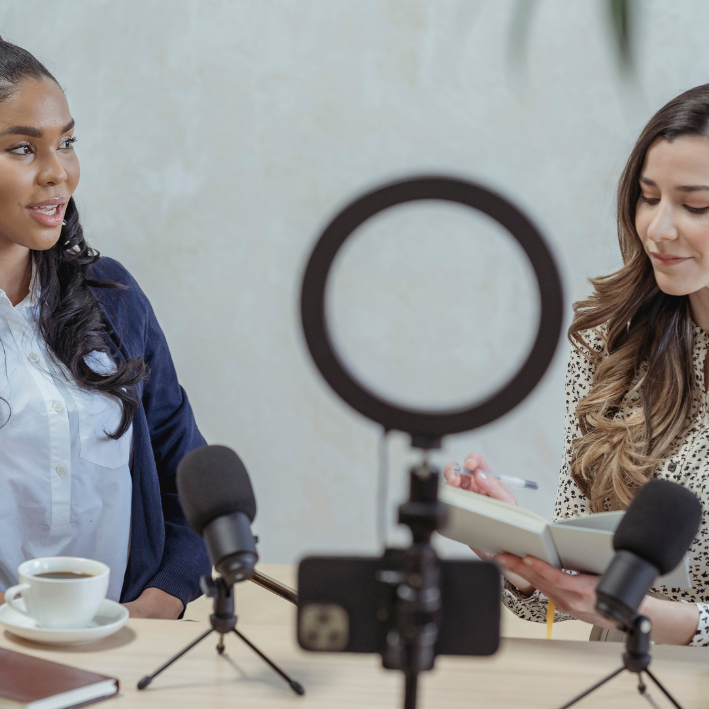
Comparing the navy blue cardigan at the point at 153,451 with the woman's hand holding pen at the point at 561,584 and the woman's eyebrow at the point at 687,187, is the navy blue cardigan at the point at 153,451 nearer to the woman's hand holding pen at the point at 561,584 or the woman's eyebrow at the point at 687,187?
the woman's hand holding pen at the point at 561,584

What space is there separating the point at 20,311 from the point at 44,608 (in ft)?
1.93

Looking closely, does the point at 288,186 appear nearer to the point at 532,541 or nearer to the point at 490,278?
the point at 532,541

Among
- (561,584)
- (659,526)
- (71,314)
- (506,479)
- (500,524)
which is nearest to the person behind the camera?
(659,526)

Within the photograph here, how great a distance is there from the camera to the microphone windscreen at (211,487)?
2.33 feet

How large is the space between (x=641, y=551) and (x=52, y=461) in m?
0.89

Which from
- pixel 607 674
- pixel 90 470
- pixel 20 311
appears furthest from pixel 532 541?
pixel 20 311

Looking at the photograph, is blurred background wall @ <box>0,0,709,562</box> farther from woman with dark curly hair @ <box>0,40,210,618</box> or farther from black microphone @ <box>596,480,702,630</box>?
black microphone @ <box>596,480,702,630</box>

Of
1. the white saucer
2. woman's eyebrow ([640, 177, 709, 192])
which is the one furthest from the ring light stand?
woman's eyebrow ([640, 177, 709, 192])

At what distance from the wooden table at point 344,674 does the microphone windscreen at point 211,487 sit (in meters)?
0.17

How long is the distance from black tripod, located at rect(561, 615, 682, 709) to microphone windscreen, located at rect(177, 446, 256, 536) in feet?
1.18

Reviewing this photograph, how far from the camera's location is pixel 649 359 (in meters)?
1.33

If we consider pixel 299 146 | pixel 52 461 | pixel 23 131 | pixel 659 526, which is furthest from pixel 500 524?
pixel 299 146

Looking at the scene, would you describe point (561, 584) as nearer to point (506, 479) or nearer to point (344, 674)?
point (506, 479)

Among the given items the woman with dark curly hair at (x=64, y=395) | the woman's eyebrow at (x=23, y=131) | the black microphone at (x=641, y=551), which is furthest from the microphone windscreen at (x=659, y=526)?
the woman's eyebrow at (x=23, y=131)
